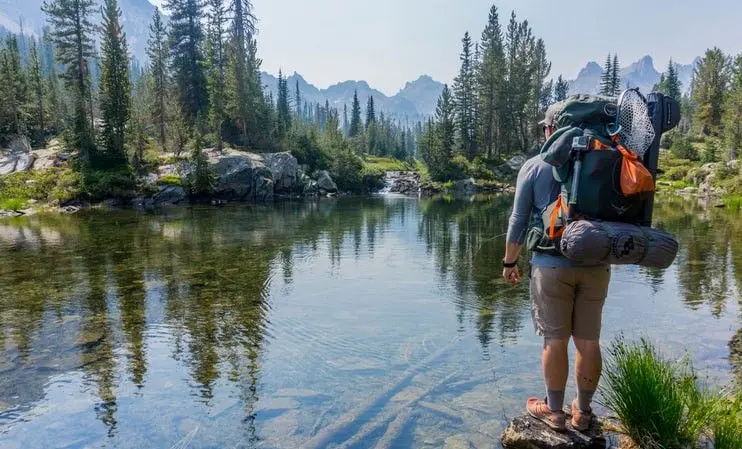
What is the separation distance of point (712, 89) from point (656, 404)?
Answer: 9752cm

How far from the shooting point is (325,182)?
211 ft

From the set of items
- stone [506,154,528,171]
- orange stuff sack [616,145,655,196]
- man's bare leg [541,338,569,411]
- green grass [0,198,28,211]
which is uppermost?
stone [506,154,528,171]

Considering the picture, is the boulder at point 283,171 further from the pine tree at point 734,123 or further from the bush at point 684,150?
the bush at point 684,150

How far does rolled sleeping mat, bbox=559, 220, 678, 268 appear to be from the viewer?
12.1 ft

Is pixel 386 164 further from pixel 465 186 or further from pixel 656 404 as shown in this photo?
pixel 656 404

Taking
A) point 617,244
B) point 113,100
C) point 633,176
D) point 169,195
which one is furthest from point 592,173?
point 113,100

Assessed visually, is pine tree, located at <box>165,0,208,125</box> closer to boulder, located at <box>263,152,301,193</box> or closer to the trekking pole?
boulder, located at <box>263,152,301,193</box>

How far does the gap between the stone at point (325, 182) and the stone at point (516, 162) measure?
27.4 m

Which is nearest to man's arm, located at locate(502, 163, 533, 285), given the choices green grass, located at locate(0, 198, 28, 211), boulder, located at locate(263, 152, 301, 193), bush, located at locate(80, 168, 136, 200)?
green grass, located at locate(0, 198, 28, 211)

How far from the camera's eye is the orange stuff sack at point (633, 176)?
361 centimetres

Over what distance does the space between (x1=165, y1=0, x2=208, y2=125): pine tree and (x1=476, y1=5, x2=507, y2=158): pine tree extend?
139 ft

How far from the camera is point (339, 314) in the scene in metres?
9.96

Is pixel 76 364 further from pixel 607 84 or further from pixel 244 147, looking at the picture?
pixel 607 84

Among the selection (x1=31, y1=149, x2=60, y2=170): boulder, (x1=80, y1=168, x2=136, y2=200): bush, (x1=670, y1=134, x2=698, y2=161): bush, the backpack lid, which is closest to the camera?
the backpack lid
